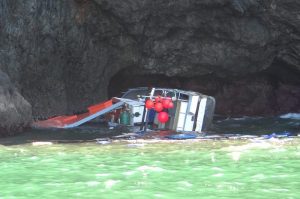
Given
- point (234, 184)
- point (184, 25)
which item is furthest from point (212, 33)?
point (234, 184)

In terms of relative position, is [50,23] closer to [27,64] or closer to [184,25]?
[27,64]

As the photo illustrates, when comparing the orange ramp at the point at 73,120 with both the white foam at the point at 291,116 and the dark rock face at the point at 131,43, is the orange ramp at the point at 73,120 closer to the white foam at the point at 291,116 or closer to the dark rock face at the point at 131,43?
the dark rock face at the point at 131,43

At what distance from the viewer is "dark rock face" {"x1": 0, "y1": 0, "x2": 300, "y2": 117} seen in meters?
24.6

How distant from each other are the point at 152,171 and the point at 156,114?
11859 mm

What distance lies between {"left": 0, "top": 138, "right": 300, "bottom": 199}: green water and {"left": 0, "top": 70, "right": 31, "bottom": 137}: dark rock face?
14.0ft

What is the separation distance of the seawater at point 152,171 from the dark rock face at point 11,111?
3874 mm

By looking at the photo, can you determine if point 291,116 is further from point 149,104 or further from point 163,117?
point 149,104

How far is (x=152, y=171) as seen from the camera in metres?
10.5

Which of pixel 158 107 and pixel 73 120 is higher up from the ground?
pixel 158 107

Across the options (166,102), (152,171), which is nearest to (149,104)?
(166,102)

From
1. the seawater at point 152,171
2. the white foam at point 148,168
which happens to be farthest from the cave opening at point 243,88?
the white foam at point 148,168

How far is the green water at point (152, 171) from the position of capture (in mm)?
8586

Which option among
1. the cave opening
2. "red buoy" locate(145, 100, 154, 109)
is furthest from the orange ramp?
the cave opening

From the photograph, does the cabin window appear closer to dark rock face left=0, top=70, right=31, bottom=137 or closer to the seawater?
dark rock face left=0, top=70, right=31, bottom=137
